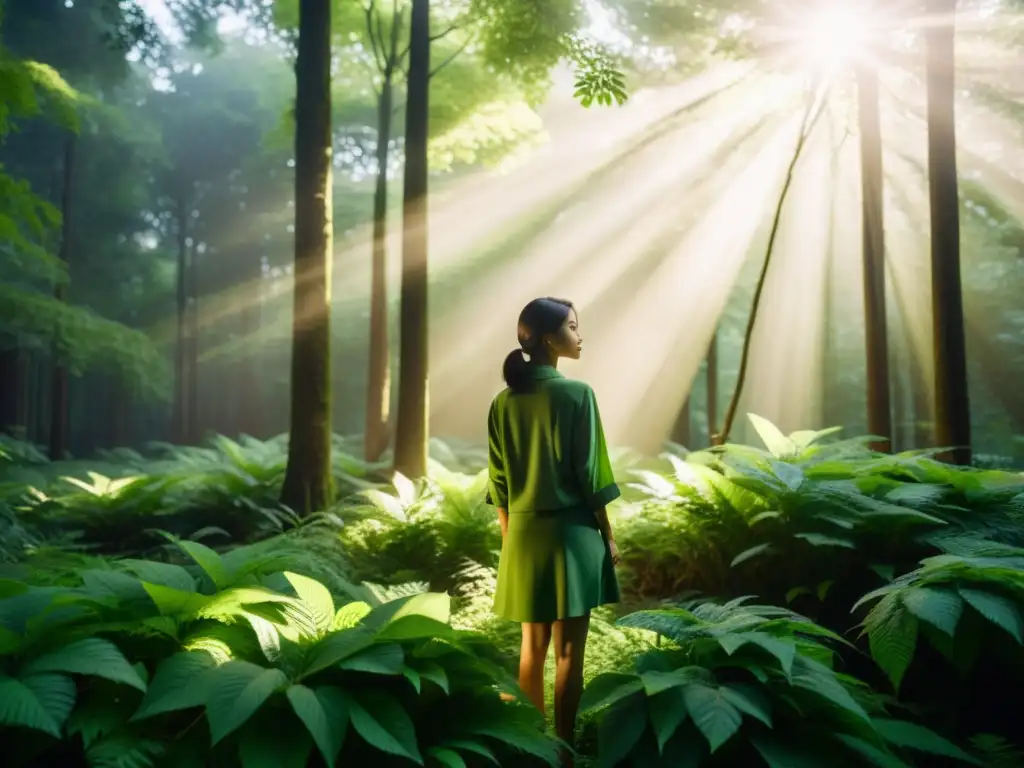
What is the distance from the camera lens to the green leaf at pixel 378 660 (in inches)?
119

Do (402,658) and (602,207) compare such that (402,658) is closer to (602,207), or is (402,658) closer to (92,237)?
(602,207)

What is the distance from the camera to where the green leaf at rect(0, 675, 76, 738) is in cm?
268

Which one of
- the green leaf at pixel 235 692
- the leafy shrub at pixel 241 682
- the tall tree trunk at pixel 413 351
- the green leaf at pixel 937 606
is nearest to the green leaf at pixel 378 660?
the leafy shrub at pixel 241 682

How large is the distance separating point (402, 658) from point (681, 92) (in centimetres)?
1382

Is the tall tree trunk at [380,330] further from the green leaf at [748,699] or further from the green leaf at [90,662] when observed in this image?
the green leaf at [748,699]

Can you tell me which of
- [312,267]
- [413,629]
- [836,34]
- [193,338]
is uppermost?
[836,34]

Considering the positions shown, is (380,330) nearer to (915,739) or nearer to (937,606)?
(937,606)

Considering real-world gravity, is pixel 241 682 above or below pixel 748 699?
above

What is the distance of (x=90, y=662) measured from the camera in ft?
9.70

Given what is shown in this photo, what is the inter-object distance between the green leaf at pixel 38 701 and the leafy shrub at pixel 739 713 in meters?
2.07

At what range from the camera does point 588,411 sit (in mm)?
3713

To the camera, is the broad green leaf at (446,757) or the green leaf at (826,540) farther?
the green leaf at (826,540)

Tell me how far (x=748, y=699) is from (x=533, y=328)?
6.46ft

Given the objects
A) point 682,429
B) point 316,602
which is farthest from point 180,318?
point 316,602
